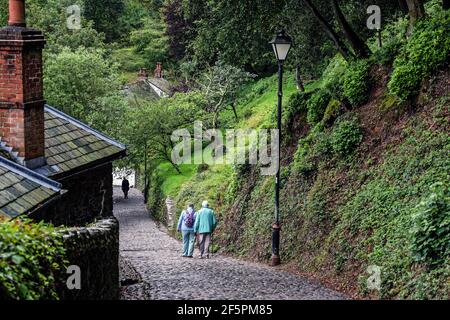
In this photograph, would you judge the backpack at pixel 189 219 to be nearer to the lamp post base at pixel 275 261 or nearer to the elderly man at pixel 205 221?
the elderly man at pixel 205 221

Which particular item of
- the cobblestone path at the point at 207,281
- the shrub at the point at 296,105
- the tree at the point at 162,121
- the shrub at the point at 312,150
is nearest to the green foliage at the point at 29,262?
the cobblestone path at the point at 207,281

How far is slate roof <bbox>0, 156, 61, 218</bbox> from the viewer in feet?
35.4

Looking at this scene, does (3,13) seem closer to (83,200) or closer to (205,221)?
(205,221)

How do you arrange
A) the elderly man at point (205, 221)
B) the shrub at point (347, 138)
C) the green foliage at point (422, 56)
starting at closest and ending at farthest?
1. the green foliage at point (422, 56)
2. the shrub at point (347, 138)
3. the elderly man at point (205, 221)

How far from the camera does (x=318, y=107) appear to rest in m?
19.3

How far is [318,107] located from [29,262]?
1365 cm

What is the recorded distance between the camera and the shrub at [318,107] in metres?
19.2

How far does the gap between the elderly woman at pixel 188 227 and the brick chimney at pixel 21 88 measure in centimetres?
658

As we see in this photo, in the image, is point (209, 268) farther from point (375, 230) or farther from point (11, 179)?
point (11, 179)

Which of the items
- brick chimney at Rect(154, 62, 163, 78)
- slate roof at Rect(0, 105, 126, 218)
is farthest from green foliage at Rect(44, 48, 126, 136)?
slate roof at Rect(0, 105, 126, 218)

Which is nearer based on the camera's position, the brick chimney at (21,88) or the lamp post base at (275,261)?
the brick chimney at (21,88)

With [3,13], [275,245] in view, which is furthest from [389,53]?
[3,13]

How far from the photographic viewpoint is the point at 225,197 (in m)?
25.4
